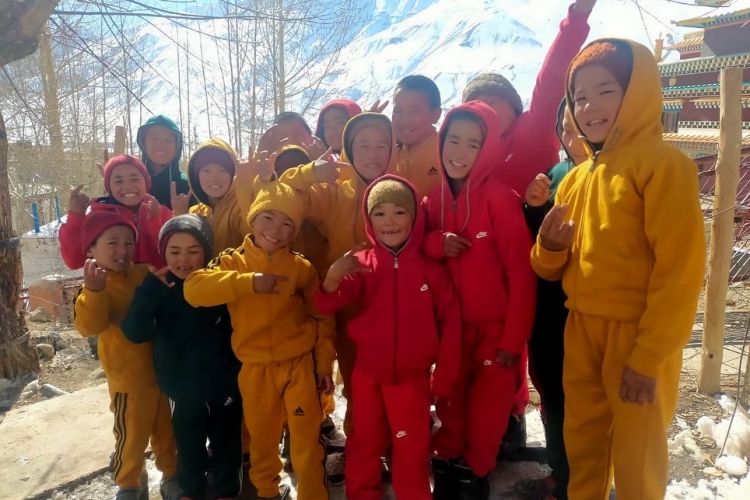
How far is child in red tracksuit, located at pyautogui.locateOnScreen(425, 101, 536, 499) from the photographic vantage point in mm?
2287

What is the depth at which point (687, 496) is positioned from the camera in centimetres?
263

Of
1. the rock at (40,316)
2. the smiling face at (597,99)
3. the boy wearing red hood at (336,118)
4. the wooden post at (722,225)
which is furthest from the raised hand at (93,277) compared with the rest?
the rock at (40,316)

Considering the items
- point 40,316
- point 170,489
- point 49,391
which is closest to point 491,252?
point 170,489

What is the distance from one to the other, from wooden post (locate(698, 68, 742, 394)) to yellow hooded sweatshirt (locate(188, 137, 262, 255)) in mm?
3246

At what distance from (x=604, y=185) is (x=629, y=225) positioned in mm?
179

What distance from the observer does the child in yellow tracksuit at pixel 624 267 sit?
1.73m

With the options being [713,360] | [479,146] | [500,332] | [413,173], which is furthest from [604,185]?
[713,360]

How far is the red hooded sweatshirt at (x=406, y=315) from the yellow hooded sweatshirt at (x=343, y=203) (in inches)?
16.0

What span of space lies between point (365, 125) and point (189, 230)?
3.55 ft

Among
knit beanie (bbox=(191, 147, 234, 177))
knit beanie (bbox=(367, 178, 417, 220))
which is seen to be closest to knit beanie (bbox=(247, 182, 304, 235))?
knit beanie (bbox=(367, 178, 417, 220))

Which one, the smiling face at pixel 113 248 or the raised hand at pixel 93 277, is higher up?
the smiling face at pixel 113 248

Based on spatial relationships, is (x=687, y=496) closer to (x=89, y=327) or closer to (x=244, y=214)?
(x=244, y=214)

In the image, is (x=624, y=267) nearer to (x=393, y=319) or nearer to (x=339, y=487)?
(x=393, y=319)

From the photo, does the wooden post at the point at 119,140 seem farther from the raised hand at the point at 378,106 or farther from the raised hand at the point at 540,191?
the raised hand at the point at 540,191
